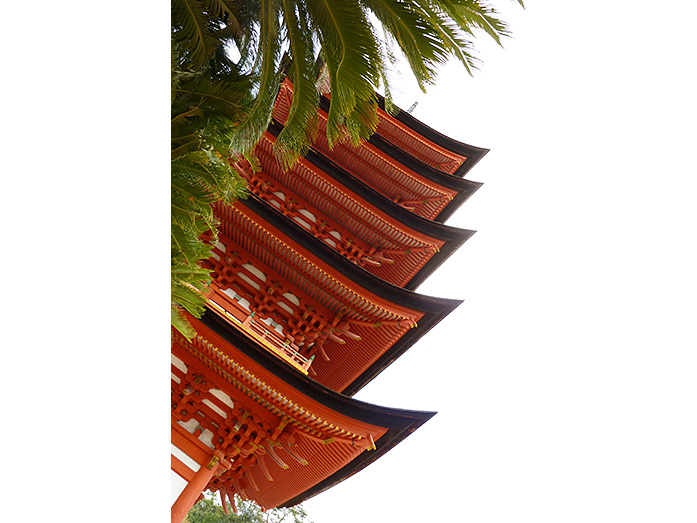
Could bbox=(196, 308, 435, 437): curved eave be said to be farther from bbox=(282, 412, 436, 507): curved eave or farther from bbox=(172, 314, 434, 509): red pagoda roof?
bbox=(282, 412, 436, 507): curved eave

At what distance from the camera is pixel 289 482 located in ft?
26.9

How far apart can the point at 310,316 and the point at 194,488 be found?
11.1 ft

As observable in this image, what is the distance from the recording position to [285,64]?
4625 mm

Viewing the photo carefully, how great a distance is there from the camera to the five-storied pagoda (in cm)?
623

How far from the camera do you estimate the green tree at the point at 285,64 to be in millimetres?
3844

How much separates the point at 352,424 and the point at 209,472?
2.02 metres

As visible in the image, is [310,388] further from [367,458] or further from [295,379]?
[367,458]

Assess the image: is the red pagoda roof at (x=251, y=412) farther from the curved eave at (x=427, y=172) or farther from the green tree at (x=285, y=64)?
the curved eave at (x=427, y=172)

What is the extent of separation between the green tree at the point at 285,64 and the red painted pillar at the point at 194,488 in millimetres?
2265

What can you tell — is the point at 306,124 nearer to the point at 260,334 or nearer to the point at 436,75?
the point at 436,75

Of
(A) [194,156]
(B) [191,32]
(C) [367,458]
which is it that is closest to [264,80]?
(B) [191,32]

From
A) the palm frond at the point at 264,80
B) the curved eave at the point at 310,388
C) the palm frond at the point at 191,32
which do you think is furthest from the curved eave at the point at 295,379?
the palm frond at the point at 191,32

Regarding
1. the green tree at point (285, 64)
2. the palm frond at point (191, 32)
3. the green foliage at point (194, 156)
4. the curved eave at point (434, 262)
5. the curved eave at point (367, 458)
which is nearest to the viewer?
the green tree at point (285, 64)

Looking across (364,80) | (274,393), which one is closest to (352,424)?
(274,393)
